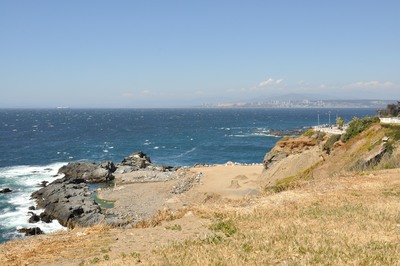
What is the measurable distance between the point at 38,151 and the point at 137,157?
1179 inches

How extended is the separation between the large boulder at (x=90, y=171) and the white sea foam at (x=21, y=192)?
2.54m

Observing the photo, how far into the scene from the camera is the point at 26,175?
63.5 m

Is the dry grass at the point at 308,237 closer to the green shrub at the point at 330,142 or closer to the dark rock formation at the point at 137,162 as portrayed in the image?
the green shrub at the point at 330,142

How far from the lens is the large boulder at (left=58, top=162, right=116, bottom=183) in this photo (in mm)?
61625

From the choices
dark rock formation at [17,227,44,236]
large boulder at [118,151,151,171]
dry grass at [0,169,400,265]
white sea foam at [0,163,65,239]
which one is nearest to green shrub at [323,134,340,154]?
dry grass at [0,169,400,265]

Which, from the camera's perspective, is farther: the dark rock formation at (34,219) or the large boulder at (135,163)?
the large boulder at (135,163)

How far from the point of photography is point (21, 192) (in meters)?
52.0

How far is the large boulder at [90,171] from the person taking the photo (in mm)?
61625

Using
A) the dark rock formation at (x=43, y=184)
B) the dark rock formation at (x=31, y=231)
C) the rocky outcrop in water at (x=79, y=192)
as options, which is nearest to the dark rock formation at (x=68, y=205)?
the rocky outcrop in water at (x=79, y=192)

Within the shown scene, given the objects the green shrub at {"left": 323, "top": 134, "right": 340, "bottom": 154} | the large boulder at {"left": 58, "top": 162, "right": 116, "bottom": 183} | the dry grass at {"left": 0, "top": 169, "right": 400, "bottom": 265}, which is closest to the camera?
the dry grass at {"left": 0, "top": 169, "right": 400, "bottom": 265}

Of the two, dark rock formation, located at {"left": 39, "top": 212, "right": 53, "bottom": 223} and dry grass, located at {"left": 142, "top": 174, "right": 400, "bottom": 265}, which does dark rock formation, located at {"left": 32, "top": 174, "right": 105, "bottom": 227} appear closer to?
dark rock formation, located at {"left": 39, "top": 212, "right": 53, "bottom": 223}

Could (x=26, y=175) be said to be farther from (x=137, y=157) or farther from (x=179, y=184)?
(x=179, y=184)

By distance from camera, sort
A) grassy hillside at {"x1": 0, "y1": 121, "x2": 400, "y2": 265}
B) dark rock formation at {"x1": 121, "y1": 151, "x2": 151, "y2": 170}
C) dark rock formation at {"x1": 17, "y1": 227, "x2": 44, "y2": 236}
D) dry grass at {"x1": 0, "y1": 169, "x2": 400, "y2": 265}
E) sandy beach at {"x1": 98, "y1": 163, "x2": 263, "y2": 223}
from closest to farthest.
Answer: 1. dry grass at {"x1": 0, "y1": 169, "x2": 400, "y2": 265}
2. grassy hillside at {"x1": 0, "y1": 121, "x2": 400, "y2": 265}
3. dark rock formation at {"x1": 17, "y1": 227, "x2": 44, "y2": 236}
4. sandy beach at {"x1": 98, "y1": 163, "x2": 263, "y2": 223}
5. dark rock formation at {"x1": 121, "y1": 151, "x2": 151, "y2": 170}

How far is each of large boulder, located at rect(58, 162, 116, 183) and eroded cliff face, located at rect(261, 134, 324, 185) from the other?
2754 centimetres
